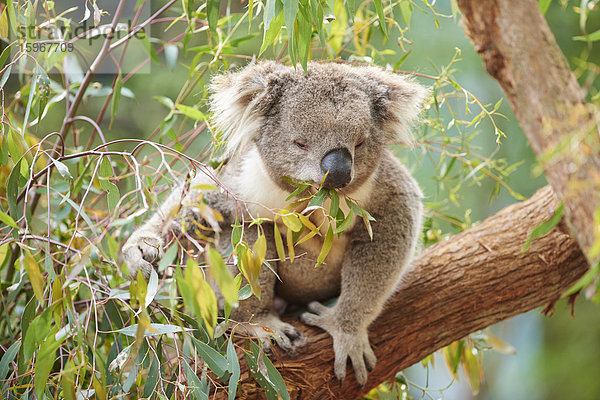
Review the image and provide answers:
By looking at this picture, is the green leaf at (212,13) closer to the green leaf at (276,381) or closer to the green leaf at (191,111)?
the green leaf at (191,111)

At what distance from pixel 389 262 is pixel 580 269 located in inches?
36.4

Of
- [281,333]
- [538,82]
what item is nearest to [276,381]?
[281,333]

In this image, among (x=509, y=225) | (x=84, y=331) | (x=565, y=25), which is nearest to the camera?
(x=84, y=331)

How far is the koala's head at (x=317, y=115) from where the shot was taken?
7.28 feet

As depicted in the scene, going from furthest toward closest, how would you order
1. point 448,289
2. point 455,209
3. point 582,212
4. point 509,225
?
point 455,209
point 509,225
point 448,289
point 582,212

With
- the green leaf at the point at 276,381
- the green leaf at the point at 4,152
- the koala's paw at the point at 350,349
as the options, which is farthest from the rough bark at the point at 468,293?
the green leaf at the point at 4,152

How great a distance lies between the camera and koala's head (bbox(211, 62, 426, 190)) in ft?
7.28

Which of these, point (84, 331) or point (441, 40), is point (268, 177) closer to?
point (84, 331)

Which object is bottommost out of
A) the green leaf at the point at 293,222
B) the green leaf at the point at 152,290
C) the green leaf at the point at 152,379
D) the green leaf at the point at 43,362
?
the green leaf at the point at 152,379

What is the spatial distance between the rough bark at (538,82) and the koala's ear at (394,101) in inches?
34.2

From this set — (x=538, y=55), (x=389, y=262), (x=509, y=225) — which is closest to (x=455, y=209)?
(x=509, y=225)

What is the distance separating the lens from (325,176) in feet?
6.54

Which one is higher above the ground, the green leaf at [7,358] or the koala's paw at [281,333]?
the green leaf at [7,358]

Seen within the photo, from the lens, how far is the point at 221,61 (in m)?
2.82
